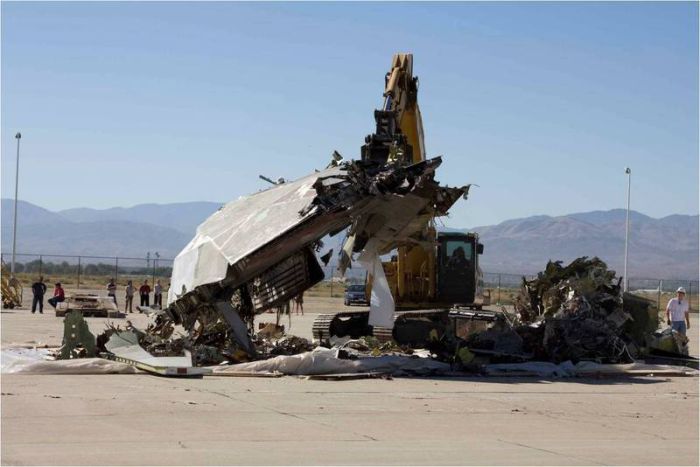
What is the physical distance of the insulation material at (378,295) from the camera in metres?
21.5

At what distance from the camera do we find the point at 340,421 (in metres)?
14.1

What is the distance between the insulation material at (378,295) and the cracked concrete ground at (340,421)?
2021mm

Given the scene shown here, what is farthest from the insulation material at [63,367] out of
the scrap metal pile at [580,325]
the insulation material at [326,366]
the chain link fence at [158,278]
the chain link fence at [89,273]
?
the chain link fence at [89,273]

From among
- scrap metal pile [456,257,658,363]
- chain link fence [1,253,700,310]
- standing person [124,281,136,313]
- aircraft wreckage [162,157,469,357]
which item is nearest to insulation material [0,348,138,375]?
aircraft wreckage [162,157,469,357]

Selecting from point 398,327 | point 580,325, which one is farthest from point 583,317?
point 398,327

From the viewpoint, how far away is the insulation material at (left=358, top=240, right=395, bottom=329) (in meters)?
21.5

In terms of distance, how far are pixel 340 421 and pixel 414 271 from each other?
1462 cm

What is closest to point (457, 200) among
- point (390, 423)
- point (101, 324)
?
point (390, 423)

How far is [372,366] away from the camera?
20.3m

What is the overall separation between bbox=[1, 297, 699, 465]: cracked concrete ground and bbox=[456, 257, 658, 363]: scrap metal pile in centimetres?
278

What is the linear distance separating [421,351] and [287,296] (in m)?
3.69

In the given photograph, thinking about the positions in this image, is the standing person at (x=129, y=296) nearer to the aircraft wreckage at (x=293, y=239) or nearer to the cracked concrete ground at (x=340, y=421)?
the aircraft wreckage at (x=293, y=239)

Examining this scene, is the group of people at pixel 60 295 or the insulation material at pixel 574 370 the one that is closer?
the insulation material at pixel 574 370

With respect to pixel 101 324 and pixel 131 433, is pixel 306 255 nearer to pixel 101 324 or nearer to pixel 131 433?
pixel 131 433
